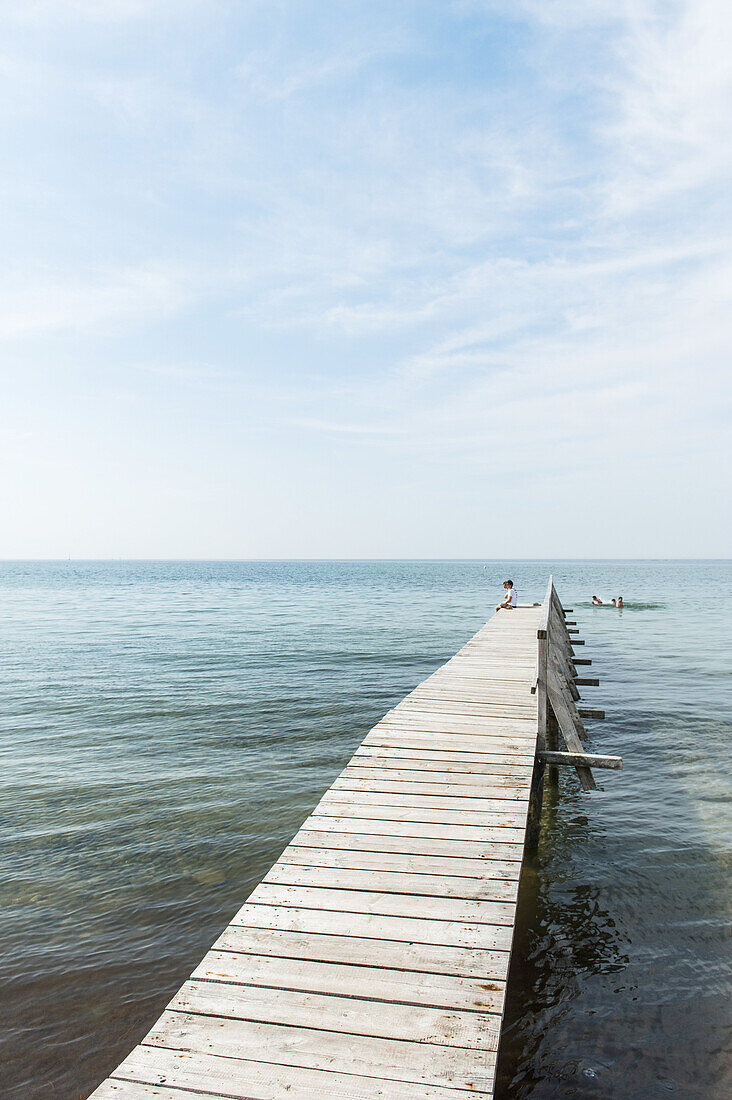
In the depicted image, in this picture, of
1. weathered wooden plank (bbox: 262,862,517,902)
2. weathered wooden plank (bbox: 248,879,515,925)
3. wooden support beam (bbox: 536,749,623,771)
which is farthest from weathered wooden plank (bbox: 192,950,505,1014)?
wooden support beam (bbox: 536,749,623,771)

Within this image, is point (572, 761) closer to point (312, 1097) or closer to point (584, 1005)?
point (584, 1005)

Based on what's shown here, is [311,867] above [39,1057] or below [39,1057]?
above

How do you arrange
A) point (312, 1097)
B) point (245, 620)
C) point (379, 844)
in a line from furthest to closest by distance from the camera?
point (245, 620) < point (379, 844) < point (312, 1097)

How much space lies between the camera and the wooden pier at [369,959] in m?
2.85

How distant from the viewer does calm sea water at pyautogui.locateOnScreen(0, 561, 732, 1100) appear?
436cm

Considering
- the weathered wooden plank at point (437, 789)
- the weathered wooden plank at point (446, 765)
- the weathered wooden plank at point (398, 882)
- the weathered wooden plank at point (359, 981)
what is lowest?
the weathered wooden plank at point (359, 981)

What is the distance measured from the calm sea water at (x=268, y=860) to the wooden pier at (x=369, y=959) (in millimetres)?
1107

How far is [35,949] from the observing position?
5426mm

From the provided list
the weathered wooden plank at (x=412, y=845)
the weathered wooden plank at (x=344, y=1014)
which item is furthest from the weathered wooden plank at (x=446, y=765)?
the weathered wooden plank at (x=344, y=1014)

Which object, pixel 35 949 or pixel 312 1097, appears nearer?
pixel 312 1097

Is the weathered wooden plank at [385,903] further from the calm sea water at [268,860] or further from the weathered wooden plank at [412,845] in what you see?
the calm sea water at [268,860]

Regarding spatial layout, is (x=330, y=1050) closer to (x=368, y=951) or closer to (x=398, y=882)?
(x=368, y=951)

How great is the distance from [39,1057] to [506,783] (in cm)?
393

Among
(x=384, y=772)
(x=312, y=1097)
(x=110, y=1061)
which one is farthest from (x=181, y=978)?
(x=312, y=1097)
